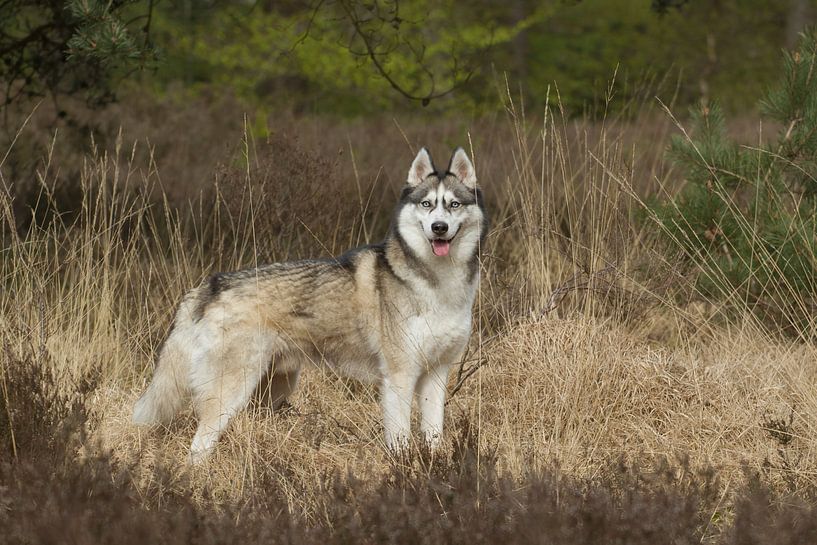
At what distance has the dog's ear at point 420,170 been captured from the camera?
5199 millimetres

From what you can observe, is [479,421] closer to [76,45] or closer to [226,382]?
[226,382]

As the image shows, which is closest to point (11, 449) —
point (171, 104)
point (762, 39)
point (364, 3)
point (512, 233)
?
point (364, 3)

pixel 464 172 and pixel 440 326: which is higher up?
pixel 464 172

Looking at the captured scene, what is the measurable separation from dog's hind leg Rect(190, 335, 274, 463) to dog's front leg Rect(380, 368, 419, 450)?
2.05 feet

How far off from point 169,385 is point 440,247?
1.46 meters

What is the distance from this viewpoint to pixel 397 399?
16.3 feet

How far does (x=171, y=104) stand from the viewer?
14.3 m

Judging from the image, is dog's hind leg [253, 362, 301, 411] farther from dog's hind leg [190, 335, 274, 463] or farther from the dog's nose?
the dog's nose

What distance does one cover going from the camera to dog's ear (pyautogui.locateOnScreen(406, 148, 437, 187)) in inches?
205

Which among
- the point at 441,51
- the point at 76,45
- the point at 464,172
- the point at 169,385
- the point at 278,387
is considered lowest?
the point at 278,387

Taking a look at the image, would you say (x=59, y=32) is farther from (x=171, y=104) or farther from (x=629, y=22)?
(x=629, y=22)

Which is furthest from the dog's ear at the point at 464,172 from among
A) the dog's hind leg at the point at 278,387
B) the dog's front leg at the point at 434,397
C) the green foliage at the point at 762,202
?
the green foliage at the point at 762,202

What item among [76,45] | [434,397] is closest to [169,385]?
A: [434,397]

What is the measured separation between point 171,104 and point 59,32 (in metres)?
6.10
